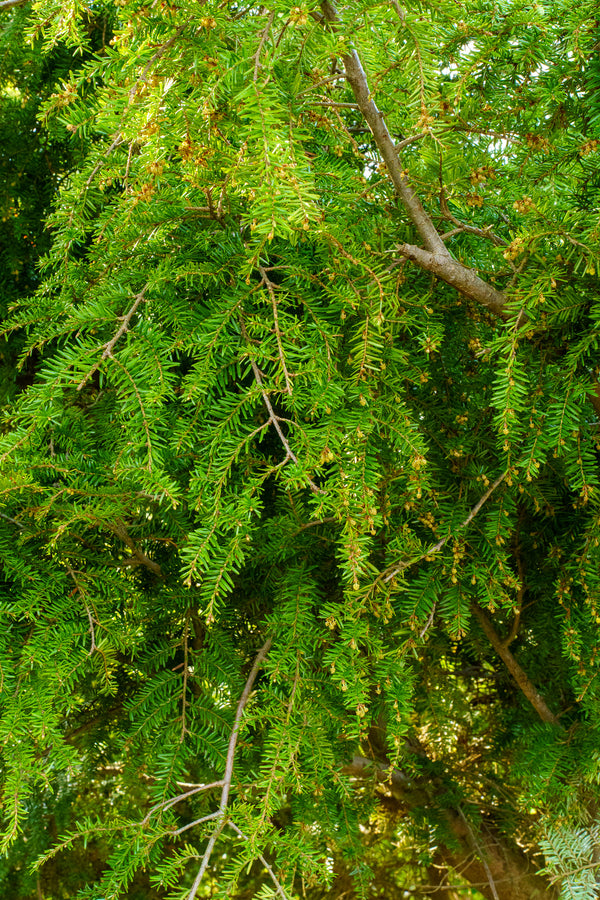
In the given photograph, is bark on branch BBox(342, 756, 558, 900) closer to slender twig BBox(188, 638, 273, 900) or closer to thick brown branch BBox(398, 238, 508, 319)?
slender twig BBox(188, 638, 273, 900)

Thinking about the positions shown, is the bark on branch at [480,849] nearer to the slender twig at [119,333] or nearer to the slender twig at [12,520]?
the slender twig at [12,520]

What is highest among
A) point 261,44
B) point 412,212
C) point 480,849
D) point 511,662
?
point 261,44

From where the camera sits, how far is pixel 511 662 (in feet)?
2.80

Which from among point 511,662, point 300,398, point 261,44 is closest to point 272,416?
point 300,398

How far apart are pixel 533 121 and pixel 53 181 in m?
0.77

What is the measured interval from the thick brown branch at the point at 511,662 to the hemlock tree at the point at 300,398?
0.01 m

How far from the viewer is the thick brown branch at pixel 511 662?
82cm

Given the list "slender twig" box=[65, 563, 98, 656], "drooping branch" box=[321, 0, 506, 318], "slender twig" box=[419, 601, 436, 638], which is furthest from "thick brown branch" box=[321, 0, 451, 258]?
"slender twig" box=[65, 563, 98, 656]

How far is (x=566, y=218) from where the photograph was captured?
51 centimetres

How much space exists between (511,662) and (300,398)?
1.73 feet

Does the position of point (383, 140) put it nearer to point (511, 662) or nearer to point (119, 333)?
point (119, 333)

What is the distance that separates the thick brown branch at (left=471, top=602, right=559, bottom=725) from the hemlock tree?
0.01 metres

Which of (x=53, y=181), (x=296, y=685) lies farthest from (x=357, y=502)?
(x=53, y=181)

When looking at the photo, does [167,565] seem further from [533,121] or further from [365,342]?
[533,121]
